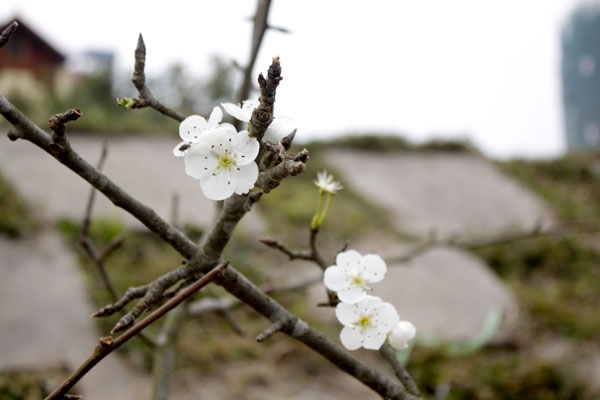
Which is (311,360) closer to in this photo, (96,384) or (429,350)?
(429,350)

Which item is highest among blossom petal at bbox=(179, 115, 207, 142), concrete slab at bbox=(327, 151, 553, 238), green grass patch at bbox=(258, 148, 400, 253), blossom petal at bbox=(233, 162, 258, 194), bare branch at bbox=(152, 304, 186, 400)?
blossom petal at bbox=(179, 115, 207, 142)

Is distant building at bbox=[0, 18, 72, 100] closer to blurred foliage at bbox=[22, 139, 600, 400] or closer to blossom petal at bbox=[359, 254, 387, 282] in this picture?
blurred foliage at bbox=[22, 139, 600, 400]

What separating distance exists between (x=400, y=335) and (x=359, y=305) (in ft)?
0.24

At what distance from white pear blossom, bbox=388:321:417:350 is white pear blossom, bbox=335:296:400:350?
0.14 feet

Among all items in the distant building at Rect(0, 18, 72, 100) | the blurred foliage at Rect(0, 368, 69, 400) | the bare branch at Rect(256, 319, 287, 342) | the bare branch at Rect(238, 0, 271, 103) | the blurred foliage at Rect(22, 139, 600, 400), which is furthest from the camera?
the distant building at Rect(0, 18, 72, 100)

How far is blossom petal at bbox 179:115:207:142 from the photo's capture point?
402 millimetres

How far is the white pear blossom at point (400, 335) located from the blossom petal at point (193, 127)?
24cm

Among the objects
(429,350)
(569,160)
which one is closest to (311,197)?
(429,350)

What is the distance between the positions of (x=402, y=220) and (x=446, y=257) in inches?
13.0

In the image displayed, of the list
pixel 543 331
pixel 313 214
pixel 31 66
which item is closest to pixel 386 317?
pixel 543 331

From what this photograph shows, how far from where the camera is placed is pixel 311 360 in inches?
57.5

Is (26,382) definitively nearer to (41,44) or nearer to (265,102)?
(265,102)

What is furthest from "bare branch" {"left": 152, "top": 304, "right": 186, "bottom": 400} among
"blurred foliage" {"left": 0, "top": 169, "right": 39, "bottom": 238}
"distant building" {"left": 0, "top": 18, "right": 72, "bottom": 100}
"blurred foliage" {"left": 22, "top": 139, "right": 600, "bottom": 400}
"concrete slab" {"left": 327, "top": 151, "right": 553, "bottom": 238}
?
"distant building" {"left": 0, "top": 18, "right": 72, "bottom": 100}

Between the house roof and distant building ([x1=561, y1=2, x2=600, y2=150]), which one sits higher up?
distant building ([x1=561, y1=2, x2=600, y2=150])
